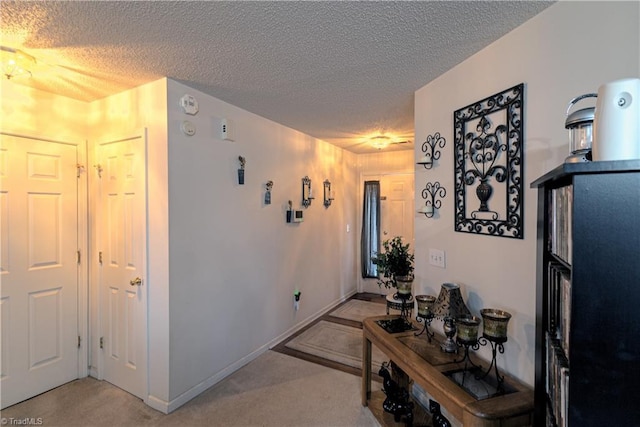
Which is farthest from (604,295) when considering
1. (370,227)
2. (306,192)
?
(370,227)

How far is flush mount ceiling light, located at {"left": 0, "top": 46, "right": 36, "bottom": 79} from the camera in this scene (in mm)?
1670

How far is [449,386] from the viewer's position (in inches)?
54.7

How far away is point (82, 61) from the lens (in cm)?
187

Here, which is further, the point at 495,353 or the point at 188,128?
the point at 188,128

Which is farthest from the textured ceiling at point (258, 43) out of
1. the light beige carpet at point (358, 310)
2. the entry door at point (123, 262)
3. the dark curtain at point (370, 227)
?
the light beige carpet at point (358, 310)

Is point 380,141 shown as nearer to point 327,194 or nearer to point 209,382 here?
point 327,194

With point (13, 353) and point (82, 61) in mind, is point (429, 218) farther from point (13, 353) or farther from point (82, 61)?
point (13, 353)

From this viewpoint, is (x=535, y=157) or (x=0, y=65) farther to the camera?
(x=0, y=65)

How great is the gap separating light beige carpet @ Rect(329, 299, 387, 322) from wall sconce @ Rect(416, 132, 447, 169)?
247 cm

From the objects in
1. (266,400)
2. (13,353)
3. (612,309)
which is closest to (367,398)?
(266,400)

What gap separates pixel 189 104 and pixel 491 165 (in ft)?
6.79

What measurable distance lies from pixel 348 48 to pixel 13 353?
3.15 meters

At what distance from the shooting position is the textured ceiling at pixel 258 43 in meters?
1.37

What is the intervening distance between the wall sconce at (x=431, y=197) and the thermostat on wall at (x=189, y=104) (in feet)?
5.96
